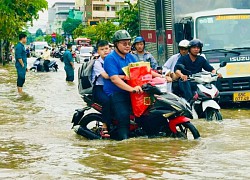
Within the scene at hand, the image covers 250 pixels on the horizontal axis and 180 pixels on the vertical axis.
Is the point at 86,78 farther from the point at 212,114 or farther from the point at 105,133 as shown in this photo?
the point at 212,114

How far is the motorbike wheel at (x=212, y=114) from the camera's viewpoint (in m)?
11.0

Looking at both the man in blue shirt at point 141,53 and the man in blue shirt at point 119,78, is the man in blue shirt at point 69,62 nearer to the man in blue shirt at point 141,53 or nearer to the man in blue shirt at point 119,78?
the man in blue shirt at point 141,53

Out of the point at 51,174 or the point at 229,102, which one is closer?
the point at 51,174

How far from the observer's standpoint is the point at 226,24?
14438 mm

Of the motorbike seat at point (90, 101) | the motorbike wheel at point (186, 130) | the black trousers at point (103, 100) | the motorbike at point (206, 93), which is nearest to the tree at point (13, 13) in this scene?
the motorbike at point (206, 93)

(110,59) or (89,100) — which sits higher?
(110,59)

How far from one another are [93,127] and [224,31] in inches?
213

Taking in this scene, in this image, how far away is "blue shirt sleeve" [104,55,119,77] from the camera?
29.6ft

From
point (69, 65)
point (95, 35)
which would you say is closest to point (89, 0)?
point (95, 35)

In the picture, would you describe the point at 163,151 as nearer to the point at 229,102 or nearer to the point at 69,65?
the point at 229,102

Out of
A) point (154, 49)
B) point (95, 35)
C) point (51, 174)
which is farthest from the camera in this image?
point (95, 35)

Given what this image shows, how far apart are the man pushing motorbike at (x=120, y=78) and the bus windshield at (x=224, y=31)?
5.43 metres

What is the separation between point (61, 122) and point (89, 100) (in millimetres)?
2581

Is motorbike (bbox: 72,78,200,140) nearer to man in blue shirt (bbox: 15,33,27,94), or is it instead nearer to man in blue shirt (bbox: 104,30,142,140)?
man in blue shirt (bbox: 104,30,142,140)
